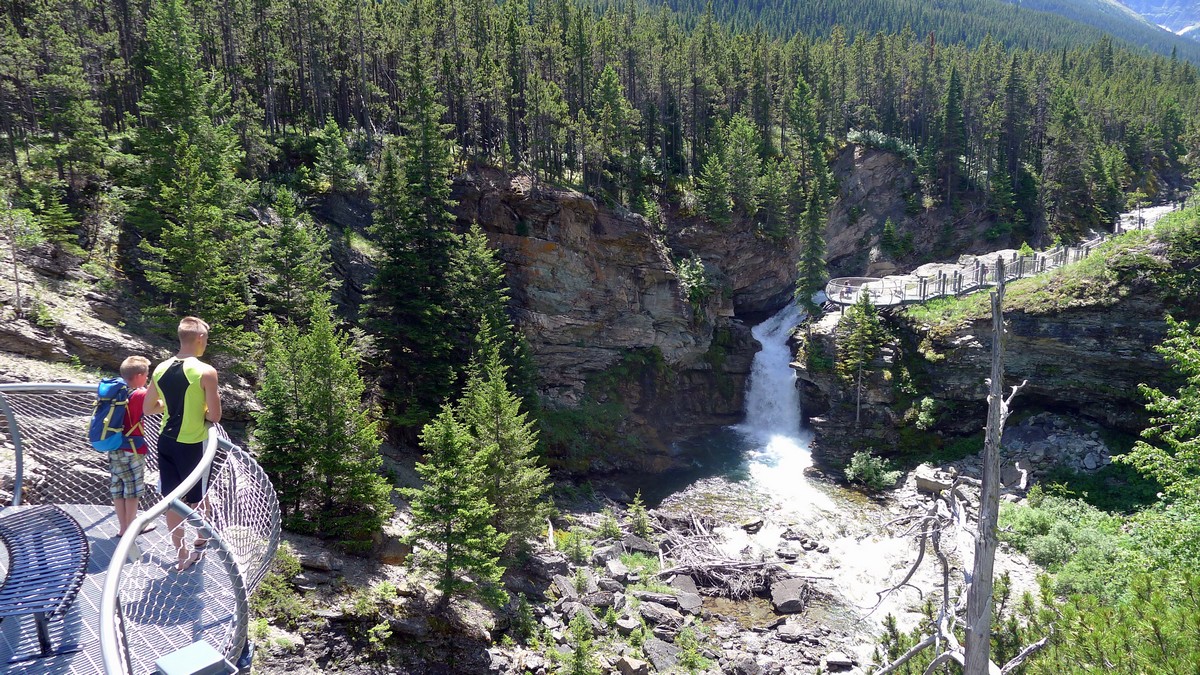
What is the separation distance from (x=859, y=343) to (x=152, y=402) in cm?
3435

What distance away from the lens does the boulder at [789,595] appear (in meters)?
22.7

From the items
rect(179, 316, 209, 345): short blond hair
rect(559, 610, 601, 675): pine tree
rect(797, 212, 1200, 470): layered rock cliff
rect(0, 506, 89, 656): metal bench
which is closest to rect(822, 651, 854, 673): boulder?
rect(559, 610, 601, 675): pine tree

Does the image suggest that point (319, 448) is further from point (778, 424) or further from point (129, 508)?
point (778, 424)

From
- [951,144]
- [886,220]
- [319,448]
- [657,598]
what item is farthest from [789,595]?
[951,144]

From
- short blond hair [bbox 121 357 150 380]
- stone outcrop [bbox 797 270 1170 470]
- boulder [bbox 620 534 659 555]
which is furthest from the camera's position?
stone outcrop [bbox 797 270 1170 470]

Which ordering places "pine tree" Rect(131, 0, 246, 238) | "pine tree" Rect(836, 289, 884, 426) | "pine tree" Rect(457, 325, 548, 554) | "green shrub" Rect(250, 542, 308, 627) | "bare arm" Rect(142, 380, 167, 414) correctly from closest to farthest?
"bare arm" Rect(142, 380, 167, 414)
"green shrub" Rect(250, 542, 308, 627)
"pine tree" Rect(457, 325, 548, 554)
"pine tree" Rect(131, 0, 246, 238)
"pine tree" Rect(836, 289, 884, 426)

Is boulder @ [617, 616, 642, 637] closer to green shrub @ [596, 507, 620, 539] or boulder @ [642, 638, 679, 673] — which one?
boulder @ [642, 638, 679, 673]

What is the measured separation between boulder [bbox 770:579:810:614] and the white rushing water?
25.8ft

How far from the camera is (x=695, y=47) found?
5550cm

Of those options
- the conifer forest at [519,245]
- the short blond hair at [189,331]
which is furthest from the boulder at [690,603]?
the short blond hair at [189,331]

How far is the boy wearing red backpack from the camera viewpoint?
6.24 metres

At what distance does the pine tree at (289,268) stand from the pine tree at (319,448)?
7.43m

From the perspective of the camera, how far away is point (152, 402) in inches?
251

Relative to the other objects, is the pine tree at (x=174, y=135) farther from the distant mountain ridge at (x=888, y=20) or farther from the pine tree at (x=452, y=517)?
the distant mountain ridge at (x=888, y=20)
